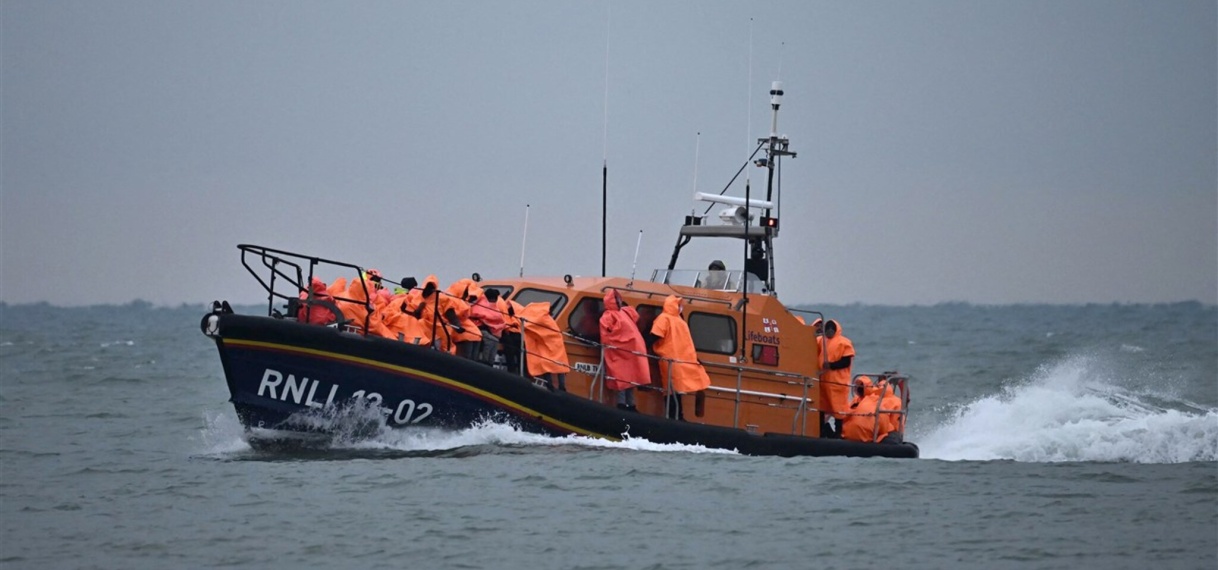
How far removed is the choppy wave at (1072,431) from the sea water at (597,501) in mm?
44

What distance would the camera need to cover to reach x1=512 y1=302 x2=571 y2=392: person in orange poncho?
13.8 metres

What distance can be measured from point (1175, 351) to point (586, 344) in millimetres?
26168

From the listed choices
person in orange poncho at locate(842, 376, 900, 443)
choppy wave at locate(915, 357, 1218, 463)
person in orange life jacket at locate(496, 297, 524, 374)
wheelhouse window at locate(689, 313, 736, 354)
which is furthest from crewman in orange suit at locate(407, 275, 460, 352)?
choppy wave at locate(915, 357, 1218, 463)

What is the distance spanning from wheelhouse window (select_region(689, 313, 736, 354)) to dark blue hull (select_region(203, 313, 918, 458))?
4.60ft

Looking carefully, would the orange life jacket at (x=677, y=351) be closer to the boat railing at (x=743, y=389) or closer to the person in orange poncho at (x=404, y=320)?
Result: the boat railing at (x=743, y=389)

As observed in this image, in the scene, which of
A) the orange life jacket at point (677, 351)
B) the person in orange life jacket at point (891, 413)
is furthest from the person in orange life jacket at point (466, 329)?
A: the person in orange life jacket at point (891, 413)

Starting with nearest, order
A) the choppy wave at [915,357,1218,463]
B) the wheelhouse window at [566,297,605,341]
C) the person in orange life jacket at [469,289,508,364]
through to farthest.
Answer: the person in orange life jacket at [469,289,508,364] < the wheelhouse window at [566,297,605,341] < the choppy wave at [915,357,1218,463]

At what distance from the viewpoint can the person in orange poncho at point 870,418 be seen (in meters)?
15.5

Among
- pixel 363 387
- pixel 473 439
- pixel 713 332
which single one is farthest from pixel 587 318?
pixel 363 387

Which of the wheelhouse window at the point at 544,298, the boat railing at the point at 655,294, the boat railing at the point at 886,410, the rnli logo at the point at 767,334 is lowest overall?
the boat railing at the point at 886,410

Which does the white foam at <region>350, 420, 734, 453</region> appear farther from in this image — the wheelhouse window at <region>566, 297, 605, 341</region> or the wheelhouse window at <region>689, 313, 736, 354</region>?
the wheelhouse window at <region>689, 313, 736, 354</region>

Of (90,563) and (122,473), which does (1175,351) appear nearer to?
(122,473)

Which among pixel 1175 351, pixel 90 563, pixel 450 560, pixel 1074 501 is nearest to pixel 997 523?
pixel 1074 501

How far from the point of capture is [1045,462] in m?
14.9
